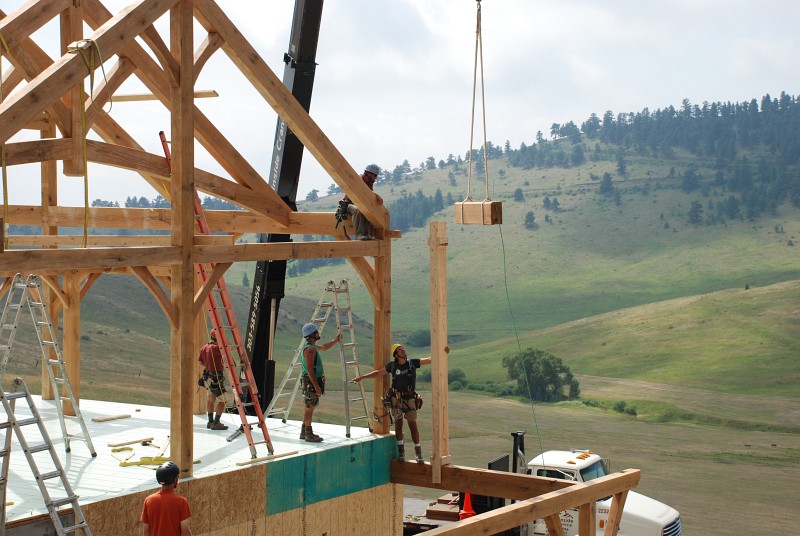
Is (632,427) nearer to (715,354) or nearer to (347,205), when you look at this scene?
(715,354)

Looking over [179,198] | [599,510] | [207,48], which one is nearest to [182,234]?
[179,198]

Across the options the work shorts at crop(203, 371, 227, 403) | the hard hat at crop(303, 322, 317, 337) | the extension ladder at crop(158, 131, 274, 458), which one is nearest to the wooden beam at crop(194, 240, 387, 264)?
the extension ladder at crop(158, 131, 274, 458)

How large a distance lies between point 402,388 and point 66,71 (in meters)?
6.18

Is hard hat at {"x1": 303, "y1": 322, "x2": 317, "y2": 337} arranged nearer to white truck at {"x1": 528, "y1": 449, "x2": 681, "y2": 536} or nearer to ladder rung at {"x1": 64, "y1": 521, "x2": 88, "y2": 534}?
white truck at {"x1": 528, "y1": 449, "x2": 681, "y2": 536}

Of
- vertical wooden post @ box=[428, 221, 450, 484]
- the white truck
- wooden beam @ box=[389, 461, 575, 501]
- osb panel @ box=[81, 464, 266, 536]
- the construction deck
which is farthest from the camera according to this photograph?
the white truck

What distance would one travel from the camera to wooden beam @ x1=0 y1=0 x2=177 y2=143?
9602 mm

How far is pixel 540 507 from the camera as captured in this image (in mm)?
11203

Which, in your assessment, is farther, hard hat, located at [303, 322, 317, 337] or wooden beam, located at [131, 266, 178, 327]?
hard hat, located at [303, 322, 317, 337]

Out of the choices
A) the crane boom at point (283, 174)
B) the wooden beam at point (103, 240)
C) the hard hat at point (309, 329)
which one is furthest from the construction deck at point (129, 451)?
the wooden beam at point (103, 240)

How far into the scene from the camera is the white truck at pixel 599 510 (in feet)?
51.3

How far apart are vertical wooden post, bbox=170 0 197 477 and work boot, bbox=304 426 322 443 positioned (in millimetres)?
2723

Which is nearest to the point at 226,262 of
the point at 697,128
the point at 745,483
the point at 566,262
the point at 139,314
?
the point at 745,483

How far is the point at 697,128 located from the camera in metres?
167

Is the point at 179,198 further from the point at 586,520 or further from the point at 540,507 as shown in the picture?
the point at 586,520
